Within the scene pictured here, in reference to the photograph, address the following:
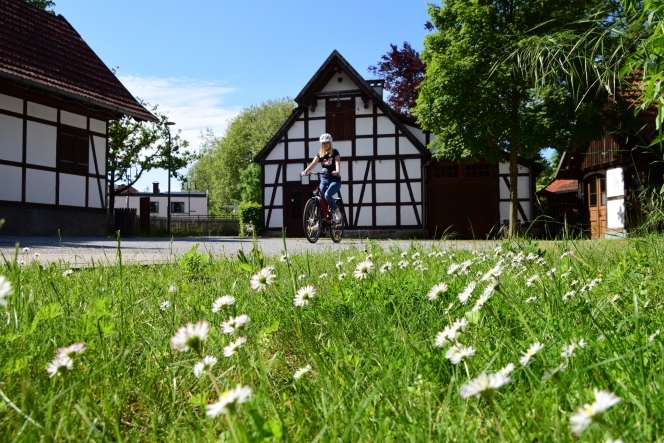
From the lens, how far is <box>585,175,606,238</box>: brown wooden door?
22.3m

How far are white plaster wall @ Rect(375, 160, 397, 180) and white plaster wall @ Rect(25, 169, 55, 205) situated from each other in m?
12.0

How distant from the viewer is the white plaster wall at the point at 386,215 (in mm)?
23766

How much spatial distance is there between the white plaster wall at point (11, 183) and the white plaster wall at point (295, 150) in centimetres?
1089

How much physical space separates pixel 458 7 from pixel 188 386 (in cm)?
1999

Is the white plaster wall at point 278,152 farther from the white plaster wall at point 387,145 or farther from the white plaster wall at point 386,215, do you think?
the white plaster wall at point 386,215

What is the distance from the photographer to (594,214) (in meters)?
23.1

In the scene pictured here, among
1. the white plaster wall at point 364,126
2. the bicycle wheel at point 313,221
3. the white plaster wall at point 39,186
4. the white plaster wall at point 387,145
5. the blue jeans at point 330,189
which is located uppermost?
the white plaster wall at point 364,126

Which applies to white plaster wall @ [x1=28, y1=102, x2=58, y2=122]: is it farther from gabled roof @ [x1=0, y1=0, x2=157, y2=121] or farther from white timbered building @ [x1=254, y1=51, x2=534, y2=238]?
white timbered building @ [x1=254, y1=51, x2=534, y2=238]

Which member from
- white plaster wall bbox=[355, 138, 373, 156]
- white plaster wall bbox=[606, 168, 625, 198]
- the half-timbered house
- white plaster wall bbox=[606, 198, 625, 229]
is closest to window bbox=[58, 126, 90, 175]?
the half-timbered house

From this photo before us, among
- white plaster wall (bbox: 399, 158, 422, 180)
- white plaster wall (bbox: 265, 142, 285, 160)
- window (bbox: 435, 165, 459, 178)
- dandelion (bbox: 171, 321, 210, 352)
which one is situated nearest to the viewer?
dandelion (bbox: 171, 321, 210, 352)

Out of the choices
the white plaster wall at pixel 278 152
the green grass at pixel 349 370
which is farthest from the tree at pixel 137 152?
the green grass at pixel 349 370

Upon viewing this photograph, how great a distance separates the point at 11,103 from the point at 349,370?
1728 centimetres

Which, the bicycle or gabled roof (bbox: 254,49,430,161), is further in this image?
gabled roof (bbox: 254,49,430,161)

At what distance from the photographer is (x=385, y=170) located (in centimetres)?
2383
